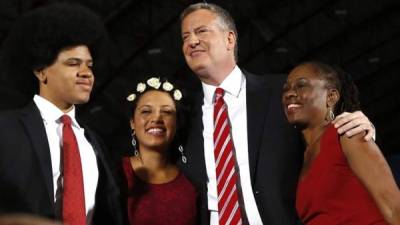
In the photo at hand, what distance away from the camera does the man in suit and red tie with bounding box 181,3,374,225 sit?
12.4 feet

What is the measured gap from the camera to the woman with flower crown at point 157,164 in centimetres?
406

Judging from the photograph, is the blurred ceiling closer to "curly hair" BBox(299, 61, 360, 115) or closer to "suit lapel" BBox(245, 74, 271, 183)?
"suit lapel" BBox(245, 74, 271, 183)

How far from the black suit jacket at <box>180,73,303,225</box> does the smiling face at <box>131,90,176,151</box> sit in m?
0.13

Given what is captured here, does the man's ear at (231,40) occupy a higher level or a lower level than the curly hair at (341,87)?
higher

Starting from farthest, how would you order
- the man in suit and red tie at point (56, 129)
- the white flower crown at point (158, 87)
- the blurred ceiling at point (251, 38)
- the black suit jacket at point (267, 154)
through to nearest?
the blurred ceiling at point (251, 38) < the white flower crown at point (158, 87) < the black suit jacket at point (267, 154) < the man in suit and red tie at point (56, 129)

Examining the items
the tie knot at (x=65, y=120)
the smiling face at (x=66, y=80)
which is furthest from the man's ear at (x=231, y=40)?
the tie knot at (x=65, y=120)

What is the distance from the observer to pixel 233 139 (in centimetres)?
395

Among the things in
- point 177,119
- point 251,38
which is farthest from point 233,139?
point 251,38

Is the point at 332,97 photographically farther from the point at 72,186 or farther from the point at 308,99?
the point at 72,186

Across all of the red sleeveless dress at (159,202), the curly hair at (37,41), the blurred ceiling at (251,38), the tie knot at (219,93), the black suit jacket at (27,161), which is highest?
the blurred ceiling at (251,38)

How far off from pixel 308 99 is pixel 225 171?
23.4 inches

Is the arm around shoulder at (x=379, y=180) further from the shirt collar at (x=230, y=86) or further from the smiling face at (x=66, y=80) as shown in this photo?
the smiling face at (x=66, y=80)

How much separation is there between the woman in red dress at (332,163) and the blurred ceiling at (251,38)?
27.5ft

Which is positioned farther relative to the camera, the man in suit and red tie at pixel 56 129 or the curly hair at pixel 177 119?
the curly hair at pixel 177 119
